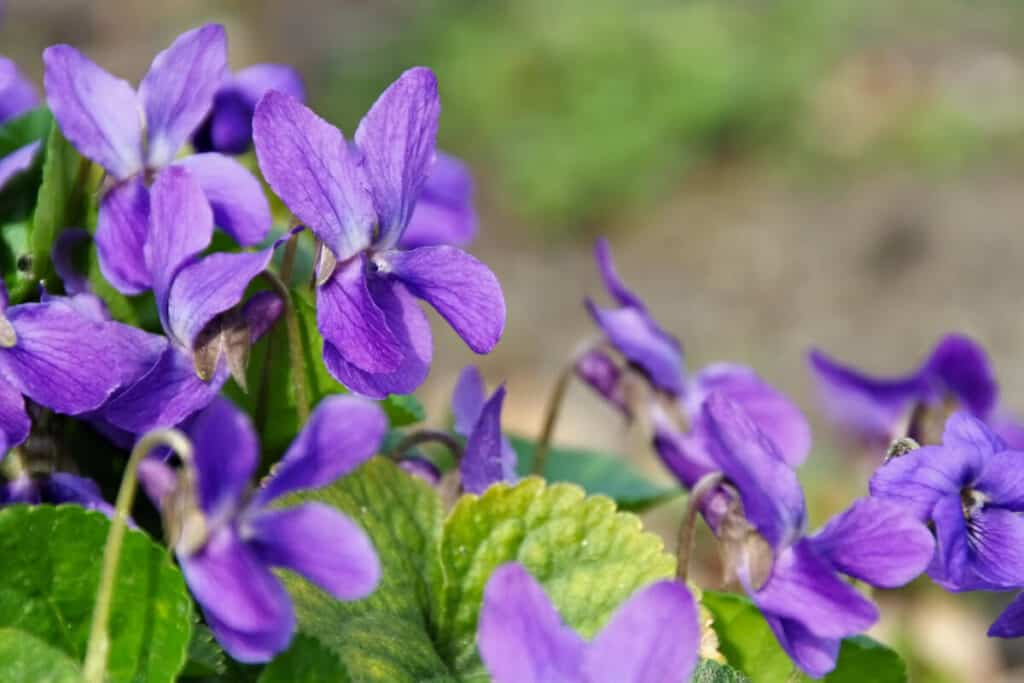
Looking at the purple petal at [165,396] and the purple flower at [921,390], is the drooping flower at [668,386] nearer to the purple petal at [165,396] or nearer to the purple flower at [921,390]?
the purple flower at [921,390]

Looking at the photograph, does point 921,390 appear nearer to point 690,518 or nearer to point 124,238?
point 690,518

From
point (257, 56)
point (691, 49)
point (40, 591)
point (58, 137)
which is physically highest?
point (58, 137)

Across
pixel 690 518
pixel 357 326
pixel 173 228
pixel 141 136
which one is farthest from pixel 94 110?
pixel 690 518

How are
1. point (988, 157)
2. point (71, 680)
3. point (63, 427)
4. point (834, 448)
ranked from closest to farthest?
point (71, 680) → point (63, 427) → point (834, 448) → point (988, 157)

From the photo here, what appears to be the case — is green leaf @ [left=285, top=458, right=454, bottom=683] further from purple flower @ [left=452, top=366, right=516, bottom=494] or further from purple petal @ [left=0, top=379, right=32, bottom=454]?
purple petal @ [left=0, top=379, right=32, bottom=454]

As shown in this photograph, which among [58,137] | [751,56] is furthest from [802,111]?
[58,137]

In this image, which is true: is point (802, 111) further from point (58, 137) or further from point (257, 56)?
point (58, 137)

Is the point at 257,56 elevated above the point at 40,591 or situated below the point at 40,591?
below

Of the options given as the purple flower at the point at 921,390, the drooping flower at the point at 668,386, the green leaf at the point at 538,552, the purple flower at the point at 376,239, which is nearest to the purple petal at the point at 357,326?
the purple flower at the point at 376,239
